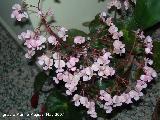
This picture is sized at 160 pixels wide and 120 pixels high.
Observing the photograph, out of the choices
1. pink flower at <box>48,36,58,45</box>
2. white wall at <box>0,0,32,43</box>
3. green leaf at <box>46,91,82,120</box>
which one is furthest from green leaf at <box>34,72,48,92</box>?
pink flower at <box>48,36,58,45</box>

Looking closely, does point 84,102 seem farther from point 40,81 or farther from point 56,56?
point 40,81

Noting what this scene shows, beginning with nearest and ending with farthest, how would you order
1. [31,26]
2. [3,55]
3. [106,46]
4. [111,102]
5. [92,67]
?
[92,67], [111,102], [106,46], [31,26], [3,55]

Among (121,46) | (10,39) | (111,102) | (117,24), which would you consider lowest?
(111,102)

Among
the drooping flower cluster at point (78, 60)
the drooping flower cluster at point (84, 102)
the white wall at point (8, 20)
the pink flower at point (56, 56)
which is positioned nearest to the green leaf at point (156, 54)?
the drooping flower cluster at point (78, 60)

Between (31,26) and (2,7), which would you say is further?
(2,7)

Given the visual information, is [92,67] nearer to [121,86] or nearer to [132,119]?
[121,86]

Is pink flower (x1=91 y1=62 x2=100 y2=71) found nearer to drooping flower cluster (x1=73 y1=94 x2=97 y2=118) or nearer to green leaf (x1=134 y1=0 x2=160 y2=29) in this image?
drooping flower cluster (x1=73 y1=94 x2=97 y2=118)

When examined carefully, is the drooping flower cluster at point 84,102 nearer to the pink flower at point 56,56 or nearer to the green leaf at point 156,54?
the pink flower at point 56,56

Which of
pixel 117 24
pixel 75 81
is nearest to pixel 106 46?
pixel 117 24
